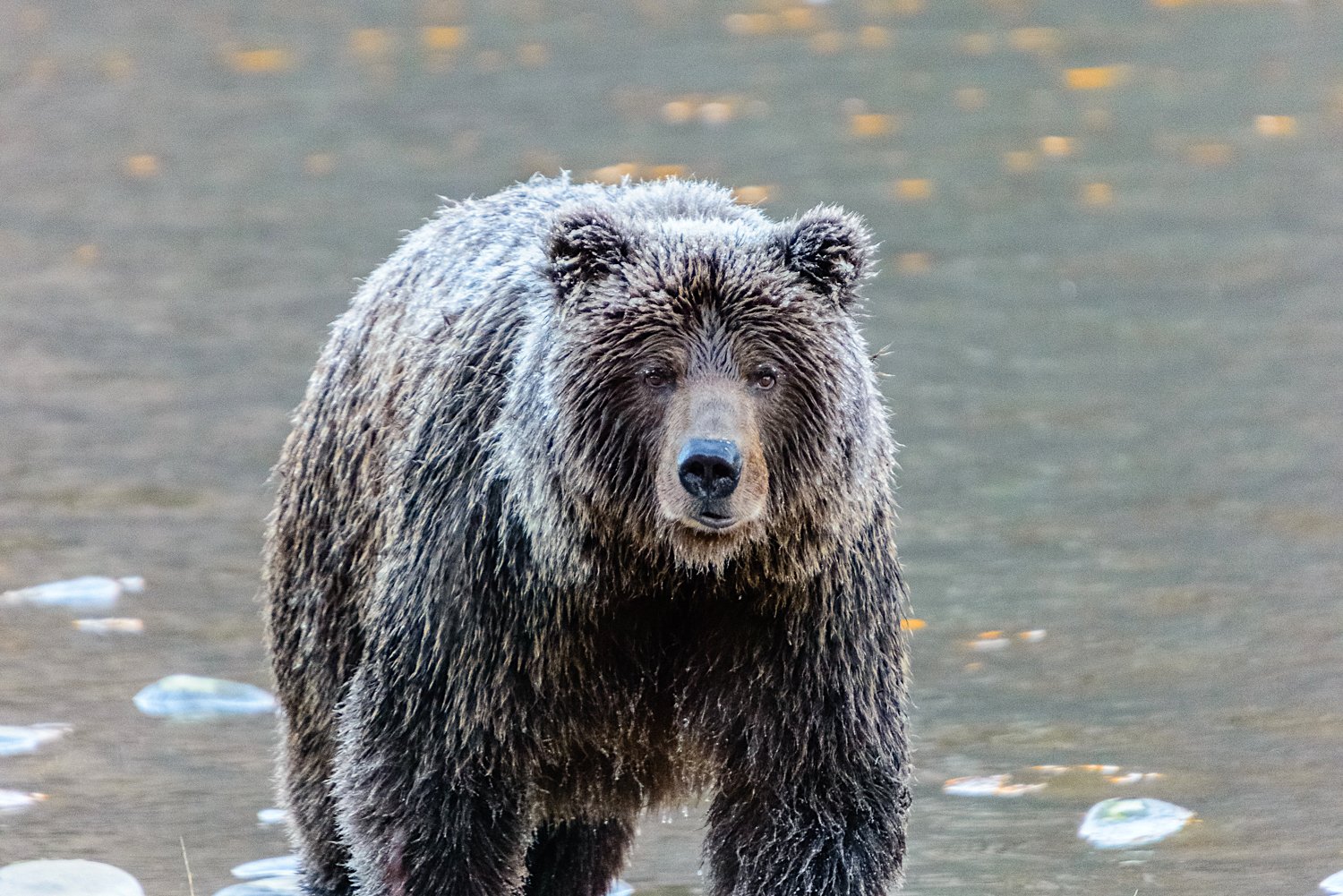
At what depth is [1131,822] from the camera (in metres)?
6.38

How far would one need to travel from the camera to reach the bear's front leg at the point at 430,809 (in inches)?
197

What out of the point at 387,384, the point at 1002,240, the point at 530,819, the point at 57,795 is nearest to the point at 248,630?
the point at 57,795

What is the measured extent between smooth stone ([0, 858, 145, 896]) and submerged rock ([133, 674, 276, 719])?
151cm

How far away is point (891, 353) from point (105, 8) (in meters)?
11.4

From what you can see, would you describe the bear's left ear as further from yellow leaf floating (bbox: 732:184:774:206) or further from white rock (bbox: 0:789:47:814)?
yellow leaf floating (bbox: 732:184:774:206)

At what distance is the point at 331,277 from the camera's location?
1200 centimetres

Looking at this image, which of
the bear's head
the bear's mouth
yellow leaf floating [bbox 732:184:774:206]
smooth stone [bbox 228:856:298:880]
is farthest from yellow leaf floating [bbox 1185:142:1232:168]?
the bear's mouth

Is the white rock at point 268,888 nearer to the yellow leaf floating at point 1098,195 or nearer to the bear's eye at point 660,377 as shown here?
the bear's eye at point 660,377

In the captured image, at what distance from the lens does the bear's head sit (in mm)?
4559

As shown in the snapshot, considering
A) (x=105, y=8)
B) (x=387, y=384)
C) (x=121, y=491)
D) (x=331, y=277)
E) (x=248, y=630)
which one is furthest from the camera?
(x=105, y=8)

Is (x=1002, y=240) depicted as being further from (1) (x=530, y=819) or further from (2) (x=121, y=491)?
(1) (x=530, y=819)

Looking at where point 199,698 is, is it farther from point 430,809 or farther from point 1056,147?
point 1056,147

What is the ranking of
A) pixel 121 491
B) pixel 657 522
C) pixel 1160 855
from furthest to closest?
1. pixel 121 491
2. pixel 1160 855
3. pixel 657 522

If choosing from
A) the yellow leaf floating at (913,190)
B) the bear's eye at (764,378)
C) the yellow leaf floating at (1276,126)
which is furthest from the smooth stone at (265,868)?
the yellow leaf floating at (1276,126)
